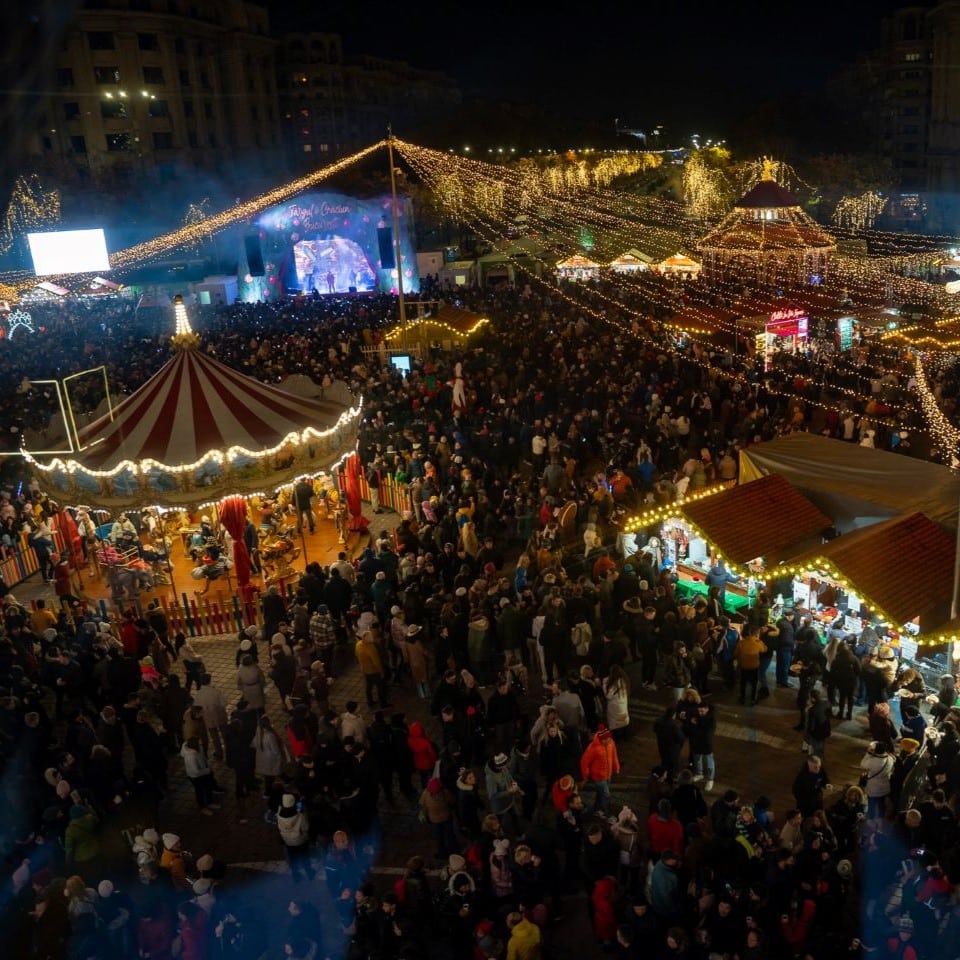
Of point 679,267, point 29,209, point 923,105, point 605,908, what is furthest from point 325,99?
point 605,908

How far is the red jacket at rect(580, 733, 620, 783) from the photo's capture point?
6766 mm

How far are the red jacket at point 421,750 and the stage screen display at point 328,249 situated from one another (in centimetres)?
3097

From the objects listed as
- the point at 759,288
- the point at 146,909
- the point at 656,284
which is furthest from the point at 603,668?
the point at 656,284

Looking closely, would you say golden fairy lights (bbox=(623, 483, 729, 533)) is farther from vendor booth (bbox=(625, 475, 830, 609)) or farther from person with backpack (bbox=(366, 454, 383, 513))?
person with backpack (bbox=(366, 454, 383, 513))

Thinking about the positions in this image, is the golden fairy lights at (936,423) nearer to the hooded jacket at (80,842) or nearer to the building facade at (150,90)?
the hooded jacket at (80,842)

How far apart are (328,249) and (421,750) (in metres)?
32.8

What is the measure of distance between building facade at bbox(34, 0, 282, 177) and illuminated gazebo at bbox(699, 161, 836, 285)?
34.1 metres

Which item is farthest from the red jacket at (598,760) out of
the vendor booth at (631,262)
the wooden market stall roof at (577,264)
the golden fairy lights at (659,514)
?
the wooden market stall roof at (577,264)

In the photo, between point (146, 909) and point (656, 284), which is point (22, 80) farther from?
point (656, 284)

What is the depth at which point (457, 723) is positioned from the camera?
7242mm

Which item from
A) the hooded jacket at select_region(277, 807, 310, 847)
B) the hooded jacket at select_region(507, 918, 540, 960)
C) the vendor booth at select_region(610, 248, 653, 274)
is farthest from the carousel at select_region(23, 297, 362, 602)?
the vendor booth at select_region(610, 248, 653, 274)

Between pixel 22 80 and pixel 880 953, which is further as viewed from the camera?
pixel 880 953

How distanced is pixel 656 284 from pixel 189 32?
37689 mm

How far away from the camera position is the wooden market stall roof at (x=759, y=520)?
9.80 m
